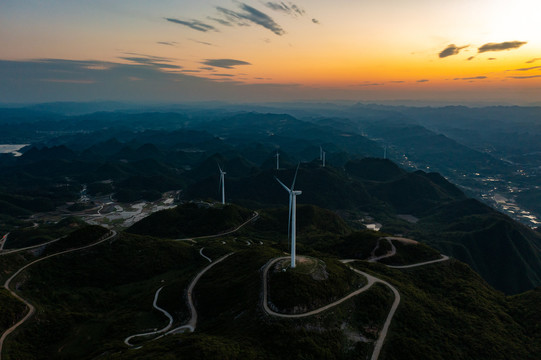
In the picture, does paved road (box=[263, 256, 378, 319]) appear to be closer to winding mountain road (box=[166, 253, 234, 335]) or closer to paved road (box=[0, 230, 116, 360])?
winding mountain road (box=[166, 253, 234, 335])

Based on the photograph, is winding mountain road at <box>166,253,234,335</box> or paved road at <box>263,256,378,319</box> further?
winding mountain road at <box>166,253,234,335</box>

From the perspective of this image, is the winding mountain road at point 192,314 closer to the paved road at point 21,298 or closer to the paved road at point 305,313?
the paved road at point 305,313

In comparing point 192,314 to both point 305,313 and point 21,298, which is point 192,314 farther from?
point 21,298

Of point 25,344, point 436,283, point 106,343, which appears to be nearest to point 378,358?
point 436,283

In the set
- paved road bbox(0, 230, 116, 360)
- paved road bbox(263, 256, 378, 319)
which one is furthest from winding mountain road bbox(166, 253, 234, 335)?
paved road bbox(0, 230, 116, 360)

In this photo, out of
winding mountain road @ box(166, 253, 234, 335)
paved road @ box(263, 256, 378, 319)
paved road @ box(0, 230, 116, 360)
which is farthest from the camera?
winding mountain road @ box(166, 253, 234, 335)

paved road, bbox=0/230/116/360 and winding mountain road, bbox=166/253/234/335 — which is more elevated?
winding mountain road, bbox=166/253/234/335

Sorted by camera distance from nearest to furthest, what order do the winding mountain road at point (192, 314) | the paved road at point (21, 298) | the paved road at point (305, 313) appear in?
1. the paved road at point (305, 313)
2. the paved road at point (21, 298)
3. the winding mountain road at point (192, 314)

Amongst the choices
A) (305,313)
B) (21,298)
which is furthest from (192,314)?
(21,298)

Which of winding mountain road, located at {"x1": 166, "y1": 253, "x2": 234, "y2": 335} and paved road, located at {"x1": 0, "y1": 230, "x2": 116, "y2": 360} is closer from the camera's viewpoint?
paved road, located at {"x1": 0, "y1": 230, "x2": 116, "y2": 360}

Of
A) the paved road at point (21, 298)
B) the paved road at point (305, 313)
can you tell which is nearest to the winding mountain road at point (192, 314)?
the paved road at point (305, 313)

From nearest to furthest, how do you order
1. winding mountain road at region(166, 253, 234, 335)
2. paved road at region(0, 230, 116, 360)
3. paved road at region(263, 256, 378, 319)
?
paved road at region(263, 256, 378, 319)
paved road at region(0, 230, 116, 360)
winding mountain road at region(166, 253, 234, 335)

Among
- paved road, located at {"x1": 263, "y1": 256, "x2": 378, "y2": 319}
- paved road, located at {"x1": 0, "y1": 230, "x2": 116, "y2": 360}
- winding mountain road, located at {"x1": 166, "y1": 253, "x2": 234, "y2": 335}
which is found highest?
paved road, located at {"x1": 263, "y1": 256, "x2": 378, "y2": 319}
